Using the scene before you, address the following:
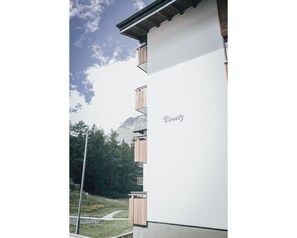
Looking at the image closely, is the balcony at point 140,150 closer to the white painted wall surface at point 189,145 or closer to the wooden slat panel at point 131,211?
the white painted wall surface at point 189,145

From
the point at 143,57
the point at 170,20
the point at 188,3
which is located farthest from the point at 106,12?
the point at 188,3

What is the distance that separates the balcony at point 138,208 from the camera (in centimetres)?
306

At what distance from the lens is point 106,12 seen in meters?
3.71

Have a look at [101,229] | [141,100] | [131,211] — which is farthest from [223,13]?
[101,229]

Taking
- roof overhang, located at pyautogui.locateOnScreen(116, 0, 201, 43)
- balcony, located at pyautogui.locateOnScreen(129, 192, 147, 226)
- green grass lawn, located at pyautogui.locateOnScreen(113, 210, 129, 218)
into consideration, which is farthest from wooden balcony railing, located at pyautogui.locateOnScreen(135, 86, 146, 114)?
green grass lawn, located at pyautogui.locateOnScreen(113, 210, 129, 218)

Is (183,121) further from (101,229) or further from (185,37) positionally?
(101,229)

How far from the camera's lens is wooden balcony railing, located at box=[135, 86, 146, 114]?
3262 millimetres

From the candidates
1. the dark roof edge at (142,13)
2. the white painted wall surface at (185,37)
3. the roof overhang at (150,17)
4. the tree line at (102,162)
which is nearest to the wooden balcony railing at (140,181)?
the tree line at (102,162)

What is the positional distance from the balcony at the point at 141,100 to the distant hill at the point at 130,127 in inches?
5.0

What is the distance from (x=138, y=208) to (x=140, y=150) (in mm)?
548

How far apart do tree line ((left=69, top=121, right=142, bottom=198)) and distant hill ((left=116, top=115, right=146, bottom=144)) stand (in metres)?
0.06

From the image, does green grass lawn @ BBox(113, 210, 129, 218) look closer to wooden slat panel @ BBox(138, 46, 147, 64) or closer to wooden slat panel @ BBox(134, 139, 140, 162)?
wooden slat panel @ BBox(134, 139, 140, 162)

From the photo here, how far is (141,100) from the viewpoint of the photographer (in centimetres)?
329
